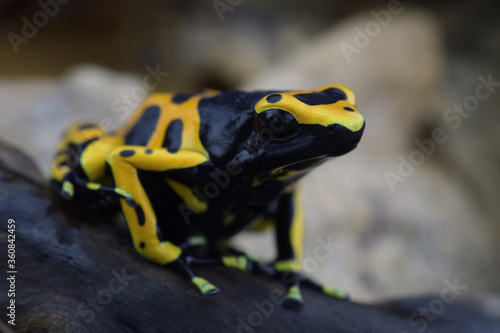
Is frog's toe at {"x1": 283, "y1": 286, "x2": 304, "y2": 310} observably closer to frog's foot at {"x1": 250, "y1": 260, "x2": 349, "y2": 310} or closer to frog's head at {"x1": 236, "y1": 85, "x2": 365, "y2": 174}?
frog's foot at {"x1": 250, "y1": 260, "x2": 349, "y2": 310}

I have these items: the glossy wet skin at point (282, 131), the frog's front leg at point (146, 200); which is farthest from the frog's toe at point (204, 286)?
the glossy wet skin at point (282, 131)

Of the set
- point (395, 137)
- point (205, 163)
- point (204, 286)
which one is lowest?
point (395, 137)

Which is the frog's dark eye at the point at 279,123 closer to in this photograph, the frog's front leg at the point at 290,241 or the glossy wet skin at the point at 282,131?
the glossy wet skin at the point at 282,131

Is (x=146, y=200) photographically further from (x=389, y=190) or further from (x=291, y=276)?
(x=389, y=190)

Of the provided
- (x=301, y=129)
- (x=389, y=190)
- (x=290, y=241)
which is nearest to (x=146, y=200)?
(x=301, y=129)

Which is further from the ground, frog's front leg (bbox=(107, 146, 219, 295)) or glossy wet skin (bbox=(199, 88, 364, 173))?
glossy wet skin (bbox=(199, 88, 364, 173))

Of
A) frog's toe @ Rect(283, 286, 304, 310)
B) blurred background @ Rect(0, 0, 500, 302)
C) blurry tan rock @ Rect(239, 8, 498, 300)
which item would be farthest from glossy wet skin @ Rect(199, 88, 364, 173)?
blurry tan rock @ Rect(239, 8, 498, 300)

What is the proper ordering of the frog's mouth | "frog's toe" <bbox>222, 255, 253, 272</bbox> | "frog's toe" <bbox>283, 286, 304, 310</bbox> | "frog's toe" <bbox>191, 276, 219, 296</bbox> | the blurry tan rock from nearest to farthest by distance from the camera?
the frog's mouth → "frog's toe" <bbox>191, 276, 219, 296</bbox> → "frog's toe" <bbox>283, 286, 304, 310</bbox> → "frog's toe" <bbox>222, 255, 253, 272</bbox> → the blurry tan rock

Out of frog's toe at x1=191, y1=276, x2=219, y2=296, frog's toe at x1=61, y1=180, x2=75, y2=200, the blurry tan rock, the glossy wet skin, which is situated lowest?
the blurry tan rock
